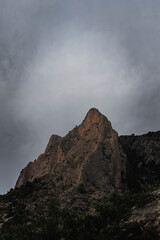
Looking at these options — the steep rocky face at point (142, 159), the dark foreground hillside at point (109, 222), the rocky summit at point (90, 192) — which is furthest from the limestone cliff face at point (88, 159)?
the dark foreground hillside at point (109, 222)

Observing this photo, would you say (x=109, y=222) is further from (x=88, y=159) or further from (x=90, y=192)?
(x=88, y=159)

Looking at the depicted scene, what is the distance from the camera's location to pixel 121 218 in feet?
80.0

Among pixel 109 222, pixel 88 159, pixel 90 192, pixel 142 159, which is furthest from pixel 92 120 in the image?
pixel 109 222

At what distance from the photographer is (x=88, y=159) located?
69000 millimetres

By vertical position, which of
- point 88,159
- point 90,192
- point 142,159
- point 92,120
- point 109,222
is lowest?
point 109,222

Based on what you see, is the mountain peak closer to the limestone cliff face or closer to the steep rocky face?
the limestone cliff face

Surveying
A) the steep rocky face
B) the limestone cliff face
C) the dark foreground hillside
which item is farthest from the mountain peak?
the dark foreground hillside

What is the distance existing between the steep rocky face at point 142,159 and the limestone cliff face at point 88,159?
4037 mm

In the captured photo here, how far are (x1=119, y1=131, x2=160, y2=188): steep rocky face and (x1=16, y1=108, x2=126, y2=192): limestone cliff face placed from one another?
4.04 meters

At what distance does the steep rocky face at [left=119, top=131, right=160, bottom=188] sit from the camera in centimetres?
7681

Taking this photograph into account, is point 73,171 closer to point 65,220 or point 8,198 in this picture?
point 8,198

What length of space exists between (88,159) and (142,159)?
94.6 ft

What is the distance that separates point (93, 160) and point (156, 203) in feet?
153

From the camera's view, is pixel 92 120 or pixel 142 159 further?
pixel 92 120
